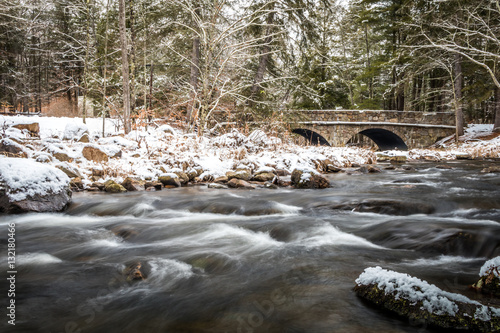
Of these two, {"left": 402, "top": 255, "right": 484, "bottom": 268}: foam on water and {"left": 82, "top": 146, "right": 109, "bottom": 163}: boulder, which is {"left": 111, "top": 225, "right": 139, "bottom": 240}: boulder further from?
{"left": 82, "top": 146, "right": 109, "bottom": 163}: boulder

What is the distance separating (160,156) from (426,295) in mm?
8097

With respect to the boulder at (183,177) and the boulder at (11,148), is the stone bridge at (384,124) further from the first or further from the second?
the boulder at (11,148)

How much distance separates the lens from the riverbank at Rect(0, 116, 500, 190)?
26.5 feet

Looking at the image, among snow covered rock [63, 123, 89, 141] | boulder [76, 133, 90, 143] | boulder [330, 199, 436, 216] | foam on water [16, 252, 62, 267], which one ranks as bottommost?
foam on water [16, 252, 62, 267]

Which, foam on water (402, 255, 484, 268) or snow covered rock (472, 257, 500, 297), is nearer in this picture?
snow covered rock (472, 257, 500, 297)

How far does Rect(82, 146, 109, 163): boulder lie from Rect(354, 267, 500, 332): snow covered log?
312 inches

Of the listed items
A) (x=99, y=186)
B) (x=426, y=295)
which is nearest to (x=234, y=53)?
(x=99, y=186)

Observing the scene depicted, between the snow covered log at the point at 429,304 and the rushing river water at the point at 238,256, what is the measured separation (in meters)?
0.08

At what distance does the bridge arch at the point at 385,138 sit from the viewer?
23750 millimetres

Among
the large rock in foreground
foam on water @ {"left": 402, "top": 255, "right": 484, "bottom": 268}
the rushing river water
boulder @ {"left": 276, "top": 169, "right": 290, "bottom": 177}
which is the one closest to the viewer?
the rushing river water

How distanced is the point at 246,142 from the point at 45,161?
5715mm

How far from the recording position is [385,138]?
1053 inches

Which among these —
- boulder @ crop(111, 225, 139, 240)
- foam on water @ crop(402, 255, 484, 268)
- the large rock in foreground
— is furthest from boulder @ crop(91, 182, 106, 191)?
foam on water @ crop(402, 255, 484, 268)

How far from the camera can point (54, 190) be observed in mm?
5652
